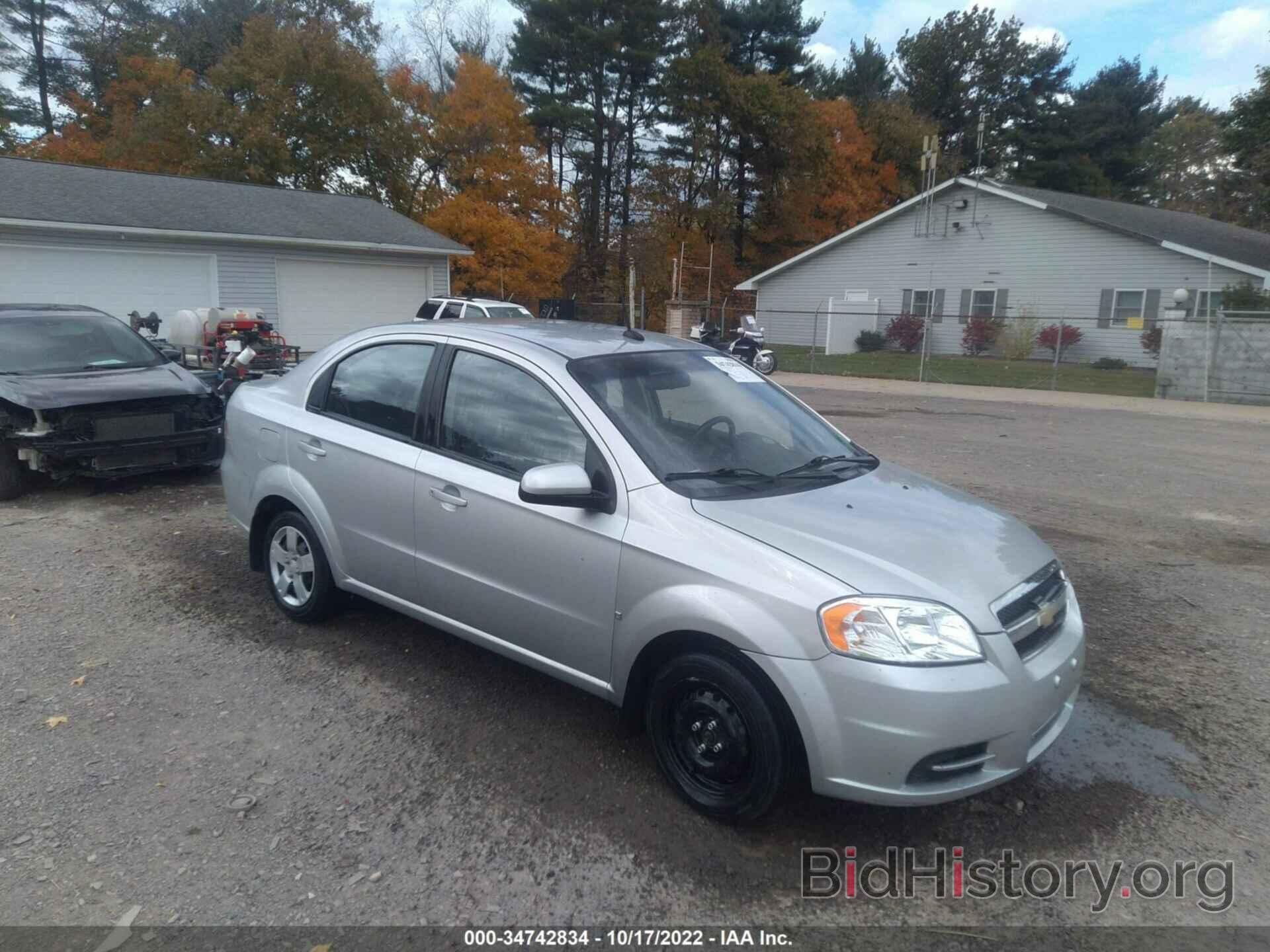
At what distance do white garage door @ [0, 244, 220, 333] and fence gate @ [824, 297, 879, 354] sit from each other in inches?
799

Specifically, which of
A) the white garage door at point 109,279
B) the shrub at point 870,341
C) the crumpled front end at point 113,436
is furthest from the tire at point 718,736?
the shrub at point 870,341

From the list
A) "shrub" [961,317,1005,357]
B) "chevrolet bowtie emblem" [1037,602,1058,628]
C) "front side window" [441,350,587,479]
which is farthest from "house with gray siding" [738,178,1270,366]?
"chevrolet bowtie emblem" [1037,602,1058,628]

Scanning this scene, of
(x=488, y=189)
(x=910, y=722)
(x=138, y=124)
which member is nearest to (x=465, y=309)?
(x=488, y=189)

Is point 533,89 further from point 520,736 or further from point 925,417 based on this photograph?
point 520,736

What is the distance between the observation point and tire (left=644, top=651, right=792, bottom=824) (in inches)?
115

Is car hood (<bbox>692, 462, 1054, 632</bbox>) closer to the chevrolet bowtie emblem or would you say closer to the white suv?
the chevrolet bowtie emblem

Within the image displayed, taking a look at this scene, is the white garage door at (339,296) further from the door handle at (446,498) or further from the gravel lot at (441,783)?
the door handle at (446,498)

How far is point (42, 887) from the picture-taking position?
280 cm

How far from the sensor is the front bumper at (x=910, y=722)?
2.75 metres

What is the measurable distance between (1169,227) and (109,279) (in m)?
30.3

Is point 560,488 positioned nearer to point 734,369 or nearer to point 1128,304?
point 734,369

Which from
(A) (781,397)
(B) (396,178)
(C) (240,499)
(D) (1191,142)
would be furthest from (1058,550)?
(D) (1191,142)

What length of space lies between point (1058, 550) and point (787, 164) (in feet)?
133

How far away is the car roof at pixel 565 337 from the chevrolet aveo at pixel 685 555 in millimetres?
22
